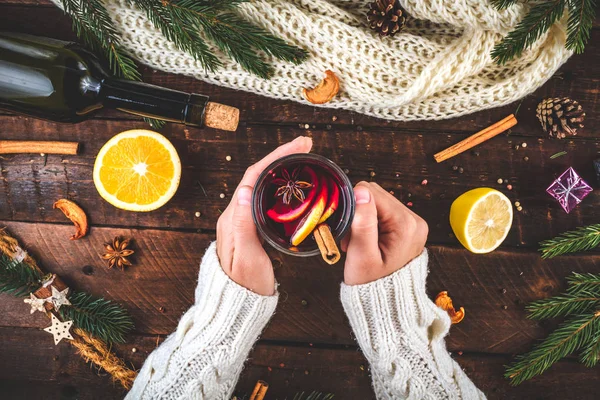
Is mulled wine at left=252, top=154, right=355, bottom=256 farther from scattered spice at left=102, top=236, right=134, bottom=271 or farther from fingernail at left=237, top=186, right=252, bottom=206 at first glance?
scattered spice at left=102, top=236, right=134, bottom=271

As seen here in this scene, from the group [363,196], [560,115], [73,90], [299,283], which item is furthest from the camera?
[299,283]

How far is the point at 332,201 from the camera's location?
0.82 metres

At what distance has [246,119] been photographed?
1.18 metres

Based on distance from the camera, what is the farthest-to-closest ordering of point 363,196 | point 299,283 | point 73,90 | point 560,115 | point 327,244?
1. point 299,283
2. point 560,115
3. point 73,90
4. point 363,196
5. point 327,244

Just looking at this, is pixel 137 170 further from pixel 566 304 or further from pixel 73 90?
pixel 566 304

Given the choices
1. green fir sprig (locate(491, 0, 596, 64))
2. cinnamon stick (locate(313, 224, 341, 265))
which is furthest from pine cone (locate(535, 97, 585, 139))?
cinnamon stick (locate(313, 224, 341, 265))

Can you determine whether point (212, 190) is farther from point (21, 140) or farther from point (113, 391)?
point (113, 391)

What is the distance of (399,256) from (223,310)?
45 cm

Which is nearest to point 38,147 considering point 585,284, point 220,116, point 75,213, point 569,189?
point 75,213

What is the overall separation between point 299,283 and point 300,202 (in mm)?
460

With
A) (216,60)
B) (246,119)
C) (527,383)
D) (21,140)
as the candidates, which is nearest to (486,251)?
(527,383)

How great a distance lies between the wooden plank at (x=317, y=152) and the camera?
3.88 ft

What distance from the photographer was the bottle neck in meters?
0.98

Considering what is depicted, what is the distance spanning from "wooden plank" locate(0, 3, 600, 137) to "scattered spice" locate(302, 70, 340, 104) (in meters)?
0.06
